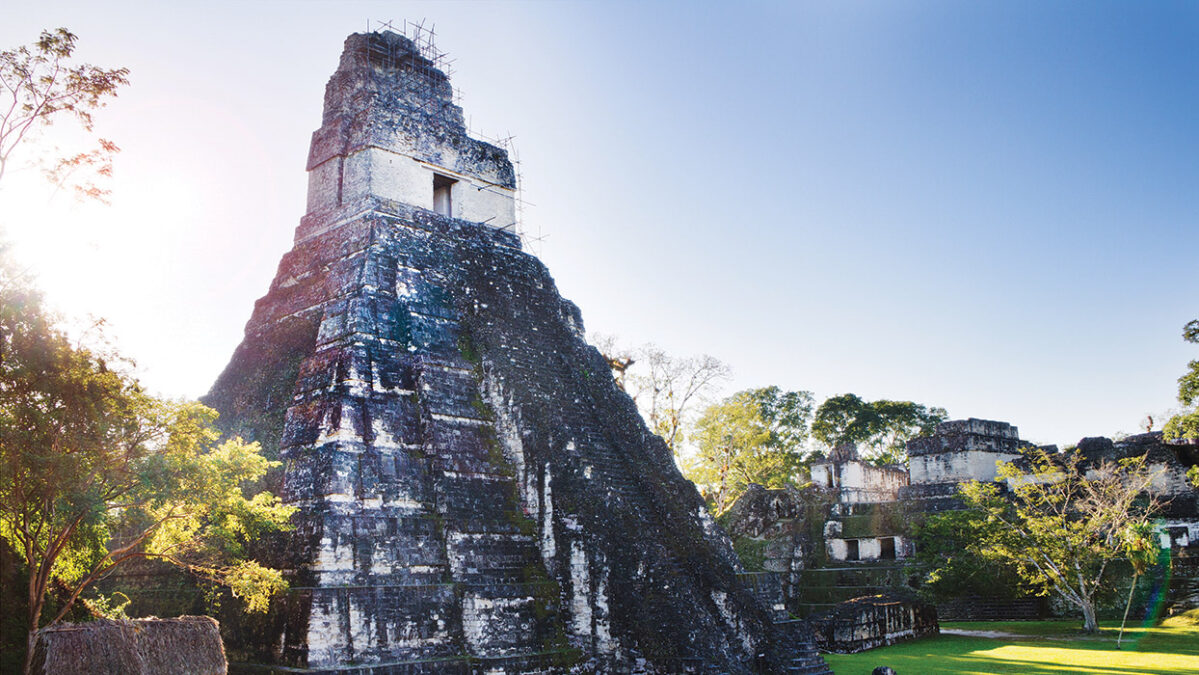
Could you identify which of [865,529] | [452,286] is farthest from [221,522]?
[865,529]

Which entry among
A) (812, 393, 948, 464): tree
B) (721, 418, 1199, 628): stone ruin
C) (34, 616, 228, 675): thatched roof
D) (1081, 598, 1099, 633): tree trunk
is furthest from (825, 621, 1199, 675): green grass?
(812, 393, 948, 464): tree

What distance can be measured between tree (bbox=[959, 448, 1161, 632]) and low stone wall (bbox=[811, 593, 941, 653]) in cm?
193

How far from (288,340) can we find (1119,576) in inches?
659

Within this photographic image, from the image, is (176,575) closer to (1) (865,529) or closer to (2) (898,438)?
(1) (865,529)

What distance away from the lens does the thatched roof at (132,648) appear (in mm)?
7664

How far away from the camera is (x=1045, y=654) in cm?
1388

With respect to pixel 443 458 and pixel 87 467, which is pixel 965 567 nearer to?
pixel 443 458

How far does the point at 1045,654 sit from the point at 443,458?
31.3ft

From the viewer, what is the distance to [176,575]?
1142cm

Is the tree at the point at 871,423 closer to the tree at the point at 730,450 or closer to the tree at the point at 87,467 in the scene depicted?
the tree at the point at 730,450

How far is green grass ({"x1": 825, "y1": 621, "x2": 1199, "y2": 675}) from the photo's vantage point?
1248 centimetres

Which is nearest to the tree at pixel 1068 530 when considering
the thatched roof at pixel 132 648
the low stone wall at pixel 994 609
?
the low stone wall at pixel 994 609

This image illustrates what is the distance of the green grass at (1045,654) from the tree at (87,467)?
27.9ft

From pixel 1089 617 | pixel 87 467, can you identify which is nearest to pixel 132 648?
pixel 87 467
